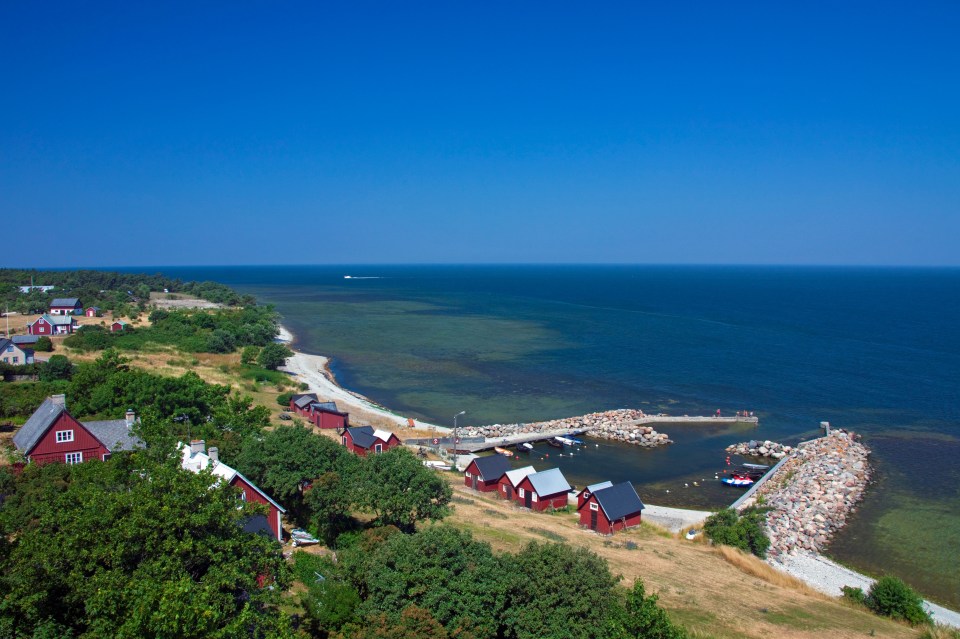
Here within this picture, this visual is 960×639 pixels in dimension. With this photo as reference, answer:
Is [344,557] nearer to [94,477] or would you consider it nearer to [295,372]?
[94,477]

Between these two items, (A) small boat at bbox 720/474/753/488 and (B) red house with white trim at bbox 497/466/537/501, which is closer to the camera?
(B) red house with white trim at bbox 497/466/537/501

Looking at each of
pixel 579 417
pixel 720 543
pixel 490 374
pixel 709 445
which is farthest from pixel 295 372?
pixel 720 543

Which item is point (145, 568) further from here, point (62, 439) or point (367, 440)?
point (367, 440)

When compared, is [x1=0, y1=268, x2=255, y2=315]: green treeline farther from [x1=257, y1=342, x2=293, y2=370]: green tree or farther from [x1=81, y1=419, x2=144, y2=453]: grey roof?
[x1=81, y1=419, x2=144, y2=453]: grey roof

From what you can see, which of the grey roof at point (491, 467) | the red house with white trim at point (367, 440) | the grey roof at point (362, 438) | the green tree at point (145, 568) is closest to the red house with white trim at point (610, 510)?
the grey roof at point (491, 467)

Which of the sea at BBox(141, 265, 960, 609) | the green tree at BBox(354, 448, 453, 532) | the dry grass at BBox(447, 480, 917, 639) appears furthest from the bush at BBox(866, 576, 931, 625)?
the green tree at BBox(354, 448, 453, 532)

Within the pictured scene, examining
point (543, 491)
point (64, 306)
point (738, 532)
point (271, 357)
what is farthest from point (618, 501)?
point (64, 306)
